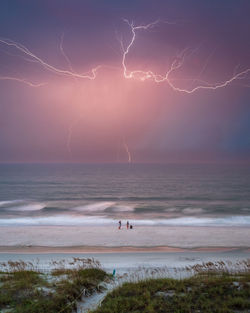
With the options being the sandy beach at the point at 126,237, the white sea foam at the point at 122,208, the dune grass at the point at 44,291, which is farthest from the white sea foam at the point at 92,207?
the dune grass at the point at 44,291

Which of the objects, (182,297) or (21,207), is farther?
(21,207)

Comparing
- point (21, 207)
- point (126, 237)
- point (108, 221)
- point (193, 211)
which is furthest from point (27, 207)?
point (193, 211)

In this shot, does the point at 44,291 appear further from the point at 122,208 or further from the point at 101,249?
the point at 122,208

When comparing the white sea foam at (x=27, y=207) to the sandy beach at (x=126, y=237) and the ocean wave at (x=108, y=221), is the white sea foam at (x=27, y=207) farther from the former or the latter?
the sandy beach at (x=126, y=237)

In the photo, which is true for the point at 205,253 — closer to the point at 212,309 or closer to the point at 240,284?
the point at 240,284

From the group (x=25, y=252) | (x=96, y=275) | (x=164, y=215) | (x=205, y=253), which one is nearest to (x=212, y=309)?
(x=96, y=275)

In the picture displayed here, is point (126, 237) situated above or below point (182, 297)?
below

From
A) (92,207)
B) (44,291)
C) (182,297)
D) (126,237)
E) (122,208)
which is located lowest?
(92,207)

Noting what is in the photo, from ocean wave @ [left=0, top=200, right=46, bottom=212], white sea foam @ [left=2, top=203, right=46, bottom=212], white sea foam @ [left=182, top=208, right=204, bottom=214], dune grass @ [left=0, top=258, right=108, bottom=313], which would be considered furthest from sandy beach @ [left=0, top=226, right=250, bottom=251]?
ocean wave @ [left=0, top=200, right=46, bottom=212]
